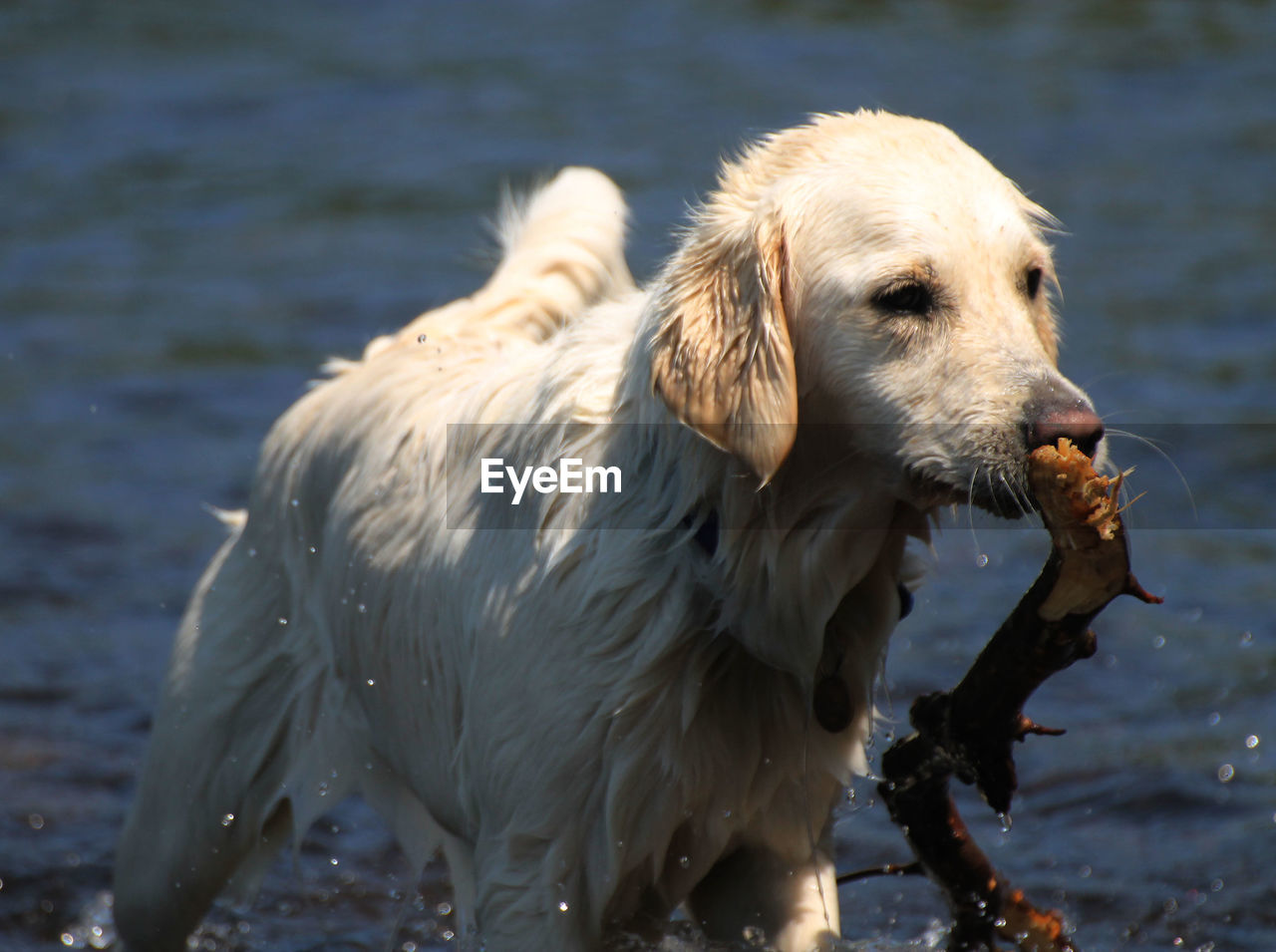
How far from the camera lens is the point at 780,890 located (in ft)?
11.9

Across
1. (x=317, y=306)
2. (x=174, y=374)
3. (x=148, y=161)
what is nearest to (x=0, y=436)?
(x=174, y=374)

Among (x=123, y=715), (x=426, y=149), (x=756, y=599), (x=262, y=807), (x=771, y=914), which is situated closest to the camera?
(x=756, y=599)

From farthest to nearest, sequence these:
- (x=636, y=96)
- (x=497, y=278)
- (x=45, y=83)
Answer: (x=45, y=83)
(x=636, y=96)
(x=497, y=278)

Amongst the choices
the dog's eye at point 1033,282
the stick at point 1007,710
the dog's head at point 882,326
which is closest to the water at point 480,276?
the dog's eye at point 1033,282

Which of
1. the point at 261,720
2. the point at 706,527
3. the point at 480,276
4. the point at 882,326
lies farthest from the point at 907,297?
the point at 480,276

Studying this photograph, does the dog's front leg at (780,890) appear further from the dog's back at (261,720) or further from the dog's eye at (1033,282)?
the dog's eye at (1033,282)

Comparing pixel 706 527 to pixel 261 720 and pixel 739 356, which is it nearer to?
pixel 739 356

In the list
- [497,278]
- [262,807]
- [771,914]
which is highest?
[497,278]

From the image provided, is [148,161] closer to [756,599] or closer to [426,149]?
[426,149]

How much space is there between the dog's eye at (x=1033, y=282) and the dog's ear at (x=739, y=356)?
0.44 metres

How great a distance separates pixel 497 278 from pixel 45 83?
11.9 metres

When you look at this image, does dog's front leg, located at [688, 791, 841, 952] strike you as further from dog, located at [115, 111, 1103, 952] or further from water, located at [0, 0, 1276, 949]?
water, located at [0, 0, 1276, 949]

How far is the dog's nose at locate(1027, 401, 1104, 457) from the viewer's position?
115 inches

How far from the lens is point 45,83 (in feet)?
50.2
